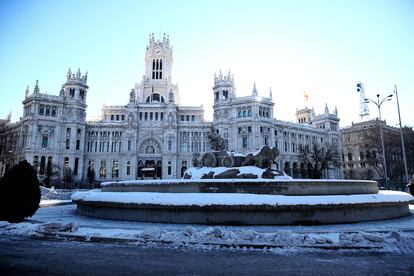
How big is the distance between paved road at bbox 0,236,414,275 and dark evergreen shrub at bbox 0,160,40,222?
4.30 metres

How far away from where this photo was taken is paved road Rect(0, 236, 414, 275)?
6.24 meters

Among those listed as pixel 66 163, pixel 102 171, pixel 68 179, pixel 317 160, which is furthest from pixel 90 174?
pixel 317 160

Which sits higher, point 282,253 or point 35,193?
point 35,193

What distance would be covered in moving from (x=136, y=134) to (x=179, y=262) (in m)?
76.0

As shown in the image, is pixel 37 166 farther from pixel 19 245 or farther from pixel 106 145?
pixel 19 245

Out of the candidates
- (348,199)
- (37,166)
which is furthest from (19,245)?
(37,166)

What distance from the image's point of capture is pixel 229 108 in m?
80.9

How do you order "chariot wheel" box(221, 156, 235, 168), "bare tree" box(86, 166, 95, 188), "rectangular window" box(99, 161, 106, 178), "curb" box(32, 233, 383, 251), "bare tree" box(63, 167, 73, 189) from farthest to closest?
1. "rectangular window" box(99, 161, 106, 178)
2. "bare tree" box(86, 166, 95, 188)
3. "bare tree" box(63, 167, 73, 189)
4. "chariot wheel" box(221, 156, 235, 168)
5. "curb" box(32, 233, 383, 251)

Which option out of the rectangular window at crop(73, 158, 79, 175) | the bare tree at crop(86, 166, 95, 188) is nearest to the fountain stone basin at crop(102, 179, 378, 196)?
the bare tree at crop(86, 166, 95, 188)

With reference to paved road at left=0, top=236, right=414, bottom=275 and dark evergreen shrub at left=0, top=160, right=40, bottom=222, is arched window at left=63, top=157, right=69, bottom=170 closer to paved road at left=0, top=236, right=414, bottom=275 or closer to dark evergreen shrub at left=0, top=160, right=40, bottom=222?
dark evergreen shrub at left=0, top=160, right=40, bottom=222

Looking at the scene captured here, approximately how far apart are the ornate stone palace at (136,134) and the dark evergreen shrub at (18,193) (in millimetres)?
63117

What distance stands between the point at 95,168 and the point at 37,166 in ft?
45.5

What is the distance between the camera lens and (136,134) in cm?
8062

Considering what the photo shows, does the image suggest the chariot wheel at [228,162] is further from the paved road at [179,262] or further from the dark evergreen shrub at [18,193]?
the paved road at [179,262]
